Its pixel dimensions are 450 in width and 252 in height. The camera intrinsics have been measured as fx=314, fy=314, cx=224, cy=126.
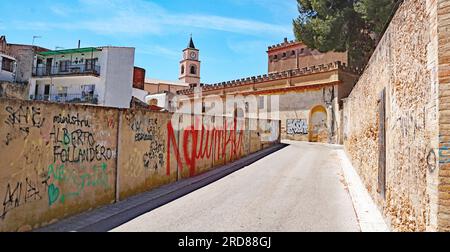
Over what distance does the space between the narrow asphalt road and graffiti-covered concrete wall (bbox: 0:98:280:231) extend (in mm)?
1283

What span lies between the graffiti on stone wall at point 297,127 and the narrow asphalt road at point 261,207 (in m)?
14.6

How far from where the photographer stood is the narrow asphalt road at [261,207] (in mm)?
5395

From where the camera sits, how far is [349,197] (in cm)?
766

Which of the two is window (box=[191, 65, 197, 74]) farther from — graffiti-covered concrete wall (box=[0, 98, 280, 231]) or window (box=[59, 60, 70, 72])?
graffiti-covered concrete wall (box=[0, 98, 280, 231])

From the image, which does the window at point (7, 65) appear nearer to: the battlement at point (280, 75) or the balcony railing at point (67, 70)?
the balcony railing at point (67, 70)

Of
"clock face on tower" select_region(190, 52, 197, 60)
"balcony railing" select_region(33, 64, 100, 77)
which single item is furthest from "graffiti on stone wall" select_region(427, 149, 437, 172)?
"clock face on tower" select_region(190, 52, 197, 60)

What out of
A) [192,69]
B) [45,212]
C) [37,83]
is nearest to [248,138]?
[45,212]

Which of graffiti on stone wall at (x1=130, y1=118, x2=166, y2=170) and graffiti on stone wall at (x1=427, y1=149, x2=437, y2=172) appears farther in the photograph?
graffiti on stone wall at (x1=130, y1=118, x2=166, y2=170)

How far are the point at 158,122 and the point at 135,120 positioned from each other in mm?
1004

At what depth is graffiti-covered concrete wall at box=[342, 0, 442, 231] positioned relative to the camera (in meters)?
3.24

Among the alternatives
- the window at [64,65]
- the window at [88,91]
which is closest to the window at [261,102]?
the window at [88,91]

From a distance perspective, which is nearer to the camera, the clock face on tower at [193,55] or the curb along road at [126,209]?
the curb along road at [126,209]

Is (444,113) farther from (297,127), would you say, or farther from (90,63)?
(90,63)

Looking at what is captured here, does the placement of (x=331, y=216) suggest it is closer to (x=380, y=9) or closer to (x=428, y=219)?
(x=428, y=219)
